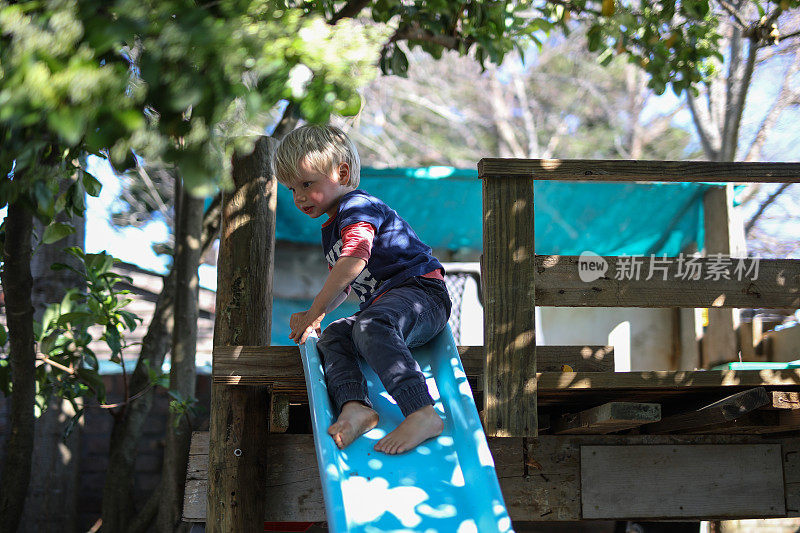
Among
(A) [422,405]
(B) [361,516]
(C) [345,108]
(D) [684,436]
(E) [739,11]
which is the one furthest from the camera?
(E) [739,11]

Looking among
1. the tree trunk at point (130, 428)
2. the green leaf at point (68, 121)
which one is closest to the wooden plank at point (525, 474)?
the tree trunk at point (130, 428)

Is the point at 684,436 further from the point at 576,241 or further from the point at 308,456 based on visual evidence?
the point at 576,241

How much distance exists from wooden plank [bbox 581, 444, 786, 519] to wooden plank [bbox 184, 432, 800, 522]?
3 centimetres

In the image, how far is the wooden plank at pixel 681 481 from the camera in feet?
11.8

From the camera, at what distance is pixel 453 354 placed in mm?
3189

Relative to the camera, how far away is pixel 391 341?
9.60 feet

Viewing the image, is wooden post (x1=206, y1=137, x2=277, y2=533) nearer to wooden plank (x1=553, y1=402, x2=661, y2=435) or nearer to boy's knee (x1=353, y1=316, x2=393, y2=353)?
boy's knee (x1=353, y1=316, x2=393, y2=353)

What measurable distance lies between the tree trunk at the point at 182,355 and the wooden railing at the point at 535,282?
2.70 meters

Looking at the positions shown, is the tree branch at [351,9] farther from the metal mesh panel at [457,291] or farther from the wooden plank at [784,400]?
the wooden plank at [784,400]

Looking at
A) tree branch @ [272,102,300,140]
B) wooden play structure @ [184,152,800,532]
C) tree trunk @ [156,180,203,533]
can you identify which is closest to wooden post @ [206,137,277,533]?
wooden play structure @ [184,152,800,532]

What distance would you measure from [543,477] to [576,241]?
11.0 feet

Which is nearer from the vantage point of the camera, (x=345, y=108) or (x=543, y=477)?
(x=345, y=108)

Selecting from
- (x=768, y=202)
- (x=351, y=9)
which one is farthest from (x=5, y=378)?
(x=768, y=202)

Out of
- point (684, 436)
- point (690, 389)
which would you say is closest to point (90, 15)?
point (690, 389)
